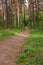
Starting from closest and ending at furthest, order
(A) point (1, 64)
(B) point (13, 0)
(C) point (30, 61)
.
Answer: (A) point (1, 64) → (C) point (30, 61) → (B) point (13, 0)

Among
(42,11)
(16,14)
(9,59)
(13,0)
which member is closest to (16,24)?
(16,14)

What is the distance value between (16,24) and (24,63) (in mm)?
31415

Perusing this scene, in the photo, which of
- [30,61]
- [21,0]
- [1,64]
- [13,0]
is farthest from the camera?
[21,0]

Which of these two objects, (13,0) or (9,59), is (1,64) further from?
(13,0)

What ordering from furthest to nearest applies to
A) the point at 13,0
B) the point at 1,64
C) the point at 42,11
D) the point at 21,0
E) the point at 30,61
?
the point at 42,11
the point at 21,0
the point at 13,0
the point at 30,61
the point at 1,64

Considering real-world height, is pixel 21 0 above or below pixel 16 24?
above

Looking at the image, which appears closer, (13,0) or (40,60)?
(40,60)

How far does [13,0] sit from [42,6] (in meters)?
7.53

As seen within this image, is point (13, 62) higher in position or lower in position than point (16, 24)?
higher

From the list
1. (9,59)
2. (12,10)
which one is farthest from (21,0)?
(9,59)

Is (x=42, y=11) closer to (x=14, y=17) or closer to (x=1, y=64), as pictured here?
(x=14, y=17)

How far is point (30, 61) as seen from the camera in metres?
7.35

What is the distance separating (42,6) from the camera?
138ft

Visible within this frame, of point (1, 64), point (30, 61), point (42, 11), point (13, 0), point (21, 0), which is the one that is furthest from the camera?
point (42, 11)
